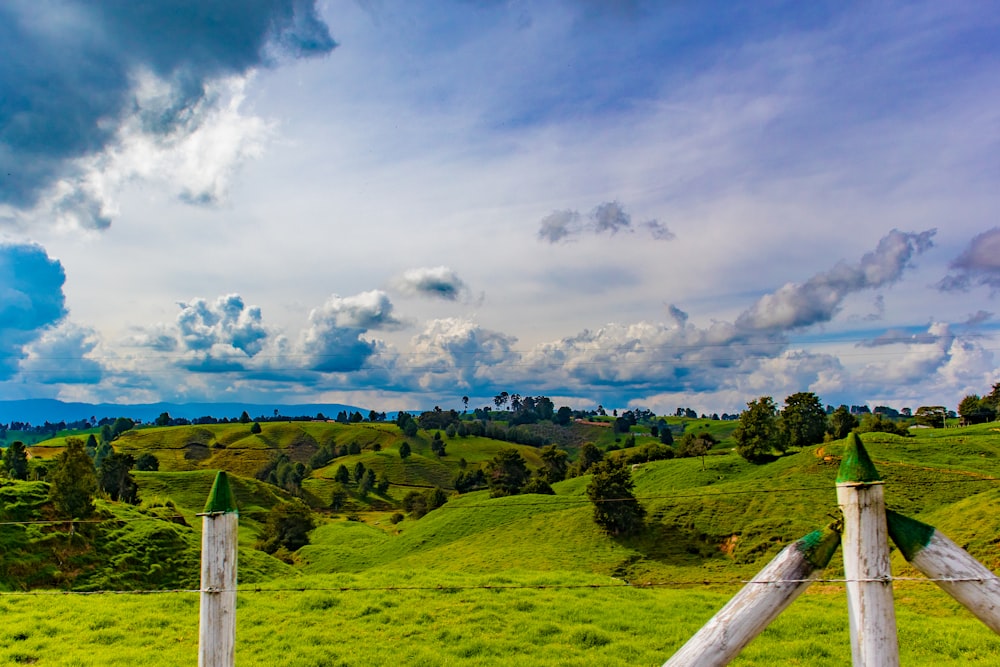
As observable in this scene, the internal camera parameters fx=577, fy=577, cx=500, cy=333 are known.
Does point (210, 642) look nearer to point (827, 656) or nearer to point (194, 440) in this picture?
A: point (827, 656)

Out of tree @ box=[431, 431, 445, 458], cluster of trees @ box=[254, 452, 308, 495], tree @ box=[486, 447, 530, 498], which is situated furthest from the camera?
tree @ box=[431, 431, 445, 458]

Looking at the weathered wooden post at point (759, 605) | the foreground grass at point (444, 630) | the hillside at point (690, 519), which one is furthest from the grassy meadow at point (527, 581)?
the weathered wooden post at point (759, 605)

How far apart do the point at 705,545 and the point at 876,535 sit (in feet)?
171

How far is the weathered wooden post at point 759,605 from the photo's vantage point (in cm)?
436

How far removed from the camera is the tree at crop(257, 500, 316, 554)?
7212 centimetres

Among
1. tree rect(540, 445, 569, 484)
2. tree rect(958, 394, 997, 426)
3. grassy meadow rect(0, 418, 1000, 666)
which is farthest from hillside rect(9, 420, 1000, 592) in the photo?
tree rect(958, 394, 997, 426)

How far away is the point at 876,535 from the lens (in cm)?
433

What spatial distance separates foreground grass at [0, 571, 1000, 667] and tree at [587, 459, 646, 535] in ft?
119

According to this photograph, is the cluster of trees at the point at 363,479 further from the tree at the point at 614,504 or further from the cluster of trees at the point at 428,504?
the tree at the point at 614,504

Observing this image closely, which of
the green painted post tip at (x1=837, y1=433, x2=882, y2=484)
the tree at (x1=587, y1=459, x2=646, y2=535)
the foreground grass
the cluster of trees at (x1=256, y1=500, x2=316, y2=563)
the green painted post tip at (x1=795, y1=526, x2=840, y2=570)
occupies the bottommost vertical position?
the cluster of trees at (x1=256, y1=500, x2=316, y2=563)

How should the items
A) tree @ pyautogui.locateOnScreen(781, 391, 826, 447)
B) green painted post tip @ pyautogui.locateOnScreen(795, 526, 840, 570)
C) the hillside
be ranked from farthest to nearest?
tree @ pyautogui.locateOnScreen(781, 391, 826, 447)
the hillside
green painted post tip @ pyautogui.locateOnScreen(795, 526, 840, 570)

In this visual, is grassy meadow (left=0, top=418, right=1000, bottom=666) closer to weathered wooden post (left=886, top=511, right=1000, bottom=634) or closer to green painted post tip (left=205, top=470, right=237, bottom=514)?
weathered wooden post (left=886, top=511, right=1000, bottom=634)

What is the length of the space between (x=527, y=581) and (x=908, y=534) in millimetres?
19083

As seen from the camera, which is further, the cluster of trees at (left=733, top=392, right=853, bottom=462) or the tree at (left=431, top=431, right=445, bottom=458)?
the tree at (left=431, top=431, right=445, bottom=458)
